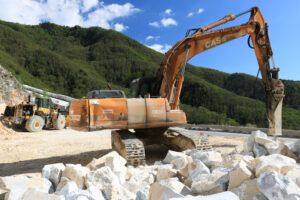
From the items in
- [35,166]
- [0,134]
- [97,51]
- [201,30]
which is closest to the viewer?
[35,166]

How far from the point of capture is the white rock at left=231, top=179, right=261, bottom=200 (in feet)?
7.80

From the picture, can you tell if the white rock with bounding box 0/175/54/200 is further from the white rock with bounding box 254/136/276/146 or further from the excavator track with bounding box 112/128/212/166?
the white rock with bounding box 254/136/276/146

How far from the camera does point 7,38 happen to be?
3573 inches

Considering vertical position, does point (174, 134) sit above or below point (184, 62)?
below

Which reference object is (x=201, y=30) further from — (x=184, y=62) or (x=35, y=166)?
(x=35, y=166)

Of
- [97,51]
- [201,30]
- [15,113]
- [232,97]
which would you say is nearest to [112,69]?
[97,51]

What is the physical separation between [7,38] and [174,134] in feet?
351

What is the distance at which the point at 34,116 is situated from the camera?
45.9ft

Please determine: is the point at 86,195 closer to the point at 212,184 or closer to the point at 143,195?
the point at 143,195

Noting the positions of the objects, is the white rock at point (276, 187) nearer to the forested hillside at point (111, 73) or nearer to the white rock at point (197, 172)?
the white rock at point (197, 172)

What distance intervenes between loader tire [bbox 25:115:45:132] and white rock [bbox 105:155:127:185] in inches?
464

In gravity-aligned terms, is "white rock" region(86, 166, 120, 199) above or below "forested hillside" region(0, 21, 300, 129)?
below

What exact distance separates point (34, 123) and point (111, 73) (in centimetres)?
9427

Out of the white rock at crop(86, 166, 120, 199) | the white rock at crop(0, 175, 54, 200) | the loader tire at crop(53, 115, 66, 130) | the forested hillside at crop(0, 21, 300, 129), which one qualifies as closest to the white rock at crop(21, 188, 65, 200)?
the white rock at crop(0, 175, 54, 200)
